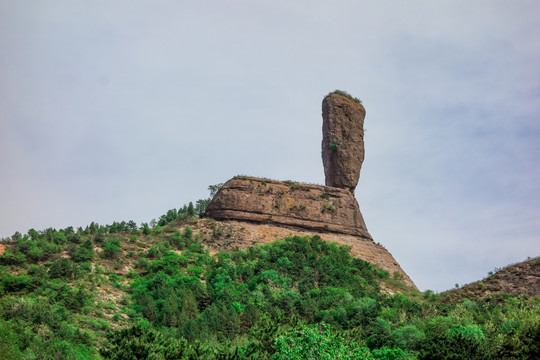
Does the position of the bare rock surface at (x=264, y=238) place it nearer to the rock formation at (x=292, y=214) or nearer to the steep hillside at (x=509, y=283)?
the rock formation at (x=292, y=214)

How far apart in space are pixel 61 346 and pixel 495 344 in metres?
20.6

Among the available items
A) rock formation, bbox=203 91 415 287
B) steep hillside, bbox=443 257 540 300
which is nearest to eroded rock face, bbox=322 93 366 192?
rock formation, bbox=203 91 415 287

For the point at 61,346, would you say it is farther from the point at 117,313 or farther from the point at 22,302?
the point at 117,313

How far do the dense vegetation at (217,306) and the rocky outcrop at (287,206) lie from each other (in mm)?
3362

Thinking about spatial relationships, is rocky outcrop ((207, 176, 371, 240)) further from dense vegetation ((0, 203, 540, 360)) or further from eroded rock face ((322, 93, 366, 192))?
dense vegetation ((0, 203, 540, 360))

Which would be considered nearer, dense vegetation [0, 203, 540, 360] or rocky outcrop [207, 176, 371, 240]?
dense vegetation [0, 203, 540, 360]

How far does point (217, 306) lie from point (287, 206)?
1650 cm

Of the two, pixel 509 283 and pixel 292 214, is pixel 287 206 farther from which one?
pixel 509 283

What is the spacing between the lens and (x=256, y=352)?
3066 cm

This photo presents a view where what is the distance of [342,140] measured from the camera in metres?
61.7

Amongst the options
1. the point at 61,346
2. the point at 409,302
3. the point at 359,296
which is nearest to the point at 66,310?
the point at 61,346

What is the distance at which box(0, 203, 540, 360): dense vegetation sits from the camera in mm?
30641

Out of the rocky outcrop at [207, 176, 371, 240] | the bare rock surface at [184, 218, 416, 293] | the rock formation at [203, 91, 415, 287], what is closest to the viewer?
the bare rock surface at [184, 218, 416, 293]

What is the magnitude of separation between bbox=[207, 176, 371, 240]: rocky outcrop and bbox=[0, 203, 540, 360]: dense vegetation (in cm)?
336
